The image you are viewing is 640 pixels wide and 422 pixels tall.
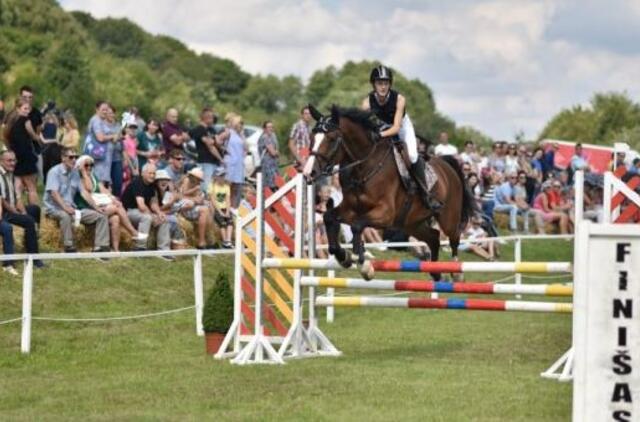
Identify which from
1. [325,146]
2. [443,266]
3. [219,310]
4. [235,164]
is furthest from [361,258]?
[235,164]

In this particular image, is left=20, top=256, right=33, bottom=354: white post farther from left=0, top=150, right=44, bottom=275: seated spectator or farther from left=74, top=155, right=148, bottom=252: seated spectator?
left=74, top=155, right=148, bottom=252: seated spectator

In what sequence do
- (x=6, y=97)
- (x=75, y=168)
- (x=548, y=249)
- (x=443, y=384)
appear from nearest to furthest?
1. (x=443, y=384)
2. (x=75, y=168)
3. (x=548, y=249)
4. (x=6, y=97)

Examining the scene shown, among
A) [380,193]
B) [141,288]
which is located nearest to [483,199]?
[141,288]

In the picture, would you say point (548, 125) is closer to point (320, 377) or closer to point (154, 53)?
point (154, 53)

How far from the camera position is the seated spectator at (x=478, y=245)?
86.7ft

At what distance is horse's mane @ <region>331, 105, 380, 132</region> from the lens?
13867mm

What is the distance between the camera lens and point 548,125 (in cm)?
7131

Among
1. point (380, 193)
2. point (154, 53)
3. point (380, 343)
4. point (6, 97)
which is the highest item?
point (154, 53)

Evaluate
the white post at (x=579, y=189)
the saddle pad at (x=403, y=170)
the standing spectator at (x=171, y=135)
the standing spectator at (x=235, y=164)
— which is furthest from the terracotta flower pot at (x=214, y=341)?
the standing spectator at (x=171, y=135)

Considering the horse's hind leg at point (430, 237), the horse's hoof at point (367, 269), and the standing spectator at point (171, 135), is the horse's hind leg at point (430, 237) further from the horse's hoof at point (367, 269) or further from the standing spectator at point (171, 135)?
the standing spectator at point (171, 135)

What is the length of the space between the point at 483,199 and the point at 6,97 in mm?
13639

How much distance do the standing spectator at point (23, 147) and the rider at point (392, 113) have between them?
608 cm

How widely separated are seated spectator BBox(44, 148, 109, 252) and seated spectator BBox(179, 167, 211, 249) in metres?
2.20

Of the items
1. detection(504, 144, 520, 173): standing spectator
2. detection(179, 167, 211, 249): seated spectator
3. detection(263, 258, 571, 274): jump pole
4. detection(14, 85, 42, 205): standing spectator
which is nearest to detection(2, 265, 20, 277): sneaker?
detection(14, 85, 42, 205): standing spectator
